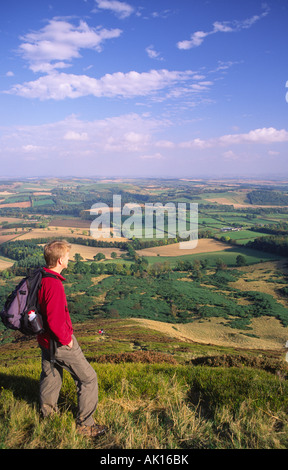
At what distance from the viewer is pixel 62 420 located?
3.32 meters

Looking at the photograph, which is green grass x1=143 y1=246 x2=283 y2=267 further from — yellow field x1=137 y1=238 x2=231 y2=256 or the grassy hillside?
the grassy hillside

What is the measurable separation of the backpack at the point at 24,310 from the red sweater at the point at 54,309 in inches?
2.9

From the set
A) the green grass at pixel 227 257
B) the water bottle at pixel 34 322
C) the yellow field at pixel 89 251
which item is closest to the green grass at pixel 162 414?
the water bottle at pixel 34 322

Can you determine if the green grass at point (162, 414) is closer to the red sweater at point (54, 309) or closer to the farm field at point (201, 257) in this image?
the red sweater at point (54, 309)

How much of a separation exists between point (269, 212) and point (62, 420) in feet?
479

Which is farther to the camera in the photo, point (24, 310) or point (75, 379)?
point (75, 379)

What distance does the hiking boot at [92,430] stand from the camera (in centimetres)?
325

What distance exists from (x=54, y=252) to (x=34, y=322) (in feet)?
3.06

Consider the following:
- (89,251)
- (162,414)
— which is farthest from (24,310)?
(89,251)

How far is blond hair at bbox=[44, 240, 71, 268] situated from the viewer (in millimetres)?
3533

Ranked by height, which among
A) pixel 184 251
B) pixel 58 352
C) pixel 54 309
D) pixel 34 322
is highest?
pixel 54 309

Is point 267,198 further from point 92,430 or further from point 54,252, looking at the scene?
point 92,430

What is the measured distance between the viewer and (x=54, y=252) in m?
3.54

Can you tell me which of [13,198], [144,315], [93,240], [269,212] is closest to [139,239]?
[93,240]
